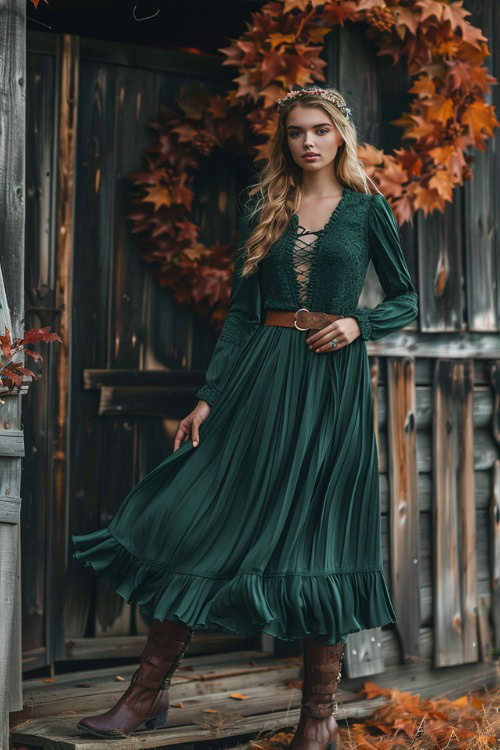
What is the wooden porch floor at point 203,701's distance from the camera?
3396mm

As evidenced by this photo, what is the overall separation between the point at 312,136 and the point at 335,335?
66cm

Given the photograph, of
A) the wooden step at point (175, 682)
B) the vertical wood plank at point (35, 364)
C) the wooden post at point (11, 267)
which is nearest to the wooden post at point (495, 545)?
the wooden step at point (175, 682)

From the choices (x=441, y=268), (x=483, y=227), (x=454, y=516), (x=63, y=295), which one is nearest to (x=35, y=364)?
(x=63, y=295)

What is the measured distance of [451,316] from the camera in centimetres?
443

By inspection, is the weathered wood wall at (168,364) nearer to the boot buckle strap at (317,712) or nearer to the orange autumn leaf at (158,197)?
the orange autumn leaf at (158,197)

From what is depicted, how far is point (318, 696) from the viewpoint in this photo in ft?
10.7

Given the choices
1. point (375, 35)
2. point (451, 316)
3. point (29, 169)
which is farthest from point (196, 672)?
point (375, 35)

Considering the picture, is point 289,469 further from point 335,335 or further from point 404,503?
point 404,503

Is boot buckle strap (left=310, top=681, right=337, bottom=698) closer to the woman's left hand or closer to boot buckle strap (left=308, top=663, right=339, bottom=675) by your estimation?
boot buckle strap (left=308, top=663, right=339, bottom=675)

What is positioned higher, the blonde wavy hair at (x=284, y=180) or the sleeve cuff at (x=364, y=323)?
the blonde wavy hair at (x=284, y=180)

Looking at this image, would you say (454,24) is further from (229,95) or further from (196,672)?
(196,672)

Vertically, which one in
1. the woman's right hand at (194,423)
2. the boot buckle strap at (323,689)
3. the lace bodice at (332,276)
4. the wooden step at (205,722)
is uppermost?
the lace bodice at (332,276)

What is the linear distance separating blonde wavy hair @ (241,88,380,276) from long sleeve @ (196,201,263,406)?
0.05 meters

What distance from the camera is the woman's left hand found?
3242mm
